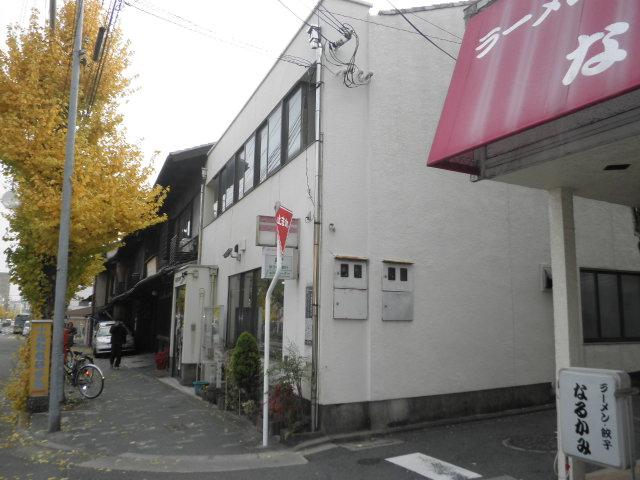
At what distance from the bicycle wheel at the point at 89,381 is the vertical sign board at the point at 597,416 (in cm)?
1043

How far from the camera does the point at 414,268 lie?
8961 millimetres

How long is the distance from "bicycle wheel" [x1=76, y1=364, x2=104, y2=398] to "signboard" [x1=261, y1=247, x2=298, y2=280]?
5.87 metres

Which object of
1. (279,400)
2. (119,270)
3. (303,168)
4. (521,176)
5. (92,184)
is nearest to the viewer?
(521,176)

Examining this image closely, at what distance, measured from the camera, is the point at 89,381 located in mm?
11867

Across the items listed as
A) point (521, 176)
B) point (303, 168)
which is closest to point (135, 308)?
point (303, 168)

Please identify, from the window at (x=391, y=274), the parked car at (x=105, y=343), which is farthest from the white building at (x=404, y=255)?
the parked car at (x=105, y=343)

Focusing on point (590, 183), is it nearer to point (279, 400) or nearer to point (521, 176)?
point (521, 176)

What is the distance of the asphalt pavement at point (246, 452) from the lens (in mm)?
6383

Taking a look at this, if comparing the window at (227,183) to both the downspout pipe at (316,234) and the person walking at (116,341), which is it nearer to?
the downspout pipe at (316,234)

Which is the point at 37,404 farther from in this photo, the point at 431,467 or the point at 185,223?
the point at 185,223

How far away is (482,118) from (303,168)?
4569 mm

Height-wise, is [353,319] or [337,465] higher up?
[353,319]

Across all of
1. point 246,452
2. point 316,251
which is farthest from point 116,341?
point 316,251

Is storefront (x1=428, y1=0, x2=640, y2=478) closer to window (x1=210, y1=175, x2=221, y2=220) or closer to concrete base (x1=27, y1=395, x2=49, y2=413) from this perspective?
concrete base (x1=27, y1=395, x2=49, y2=413)
